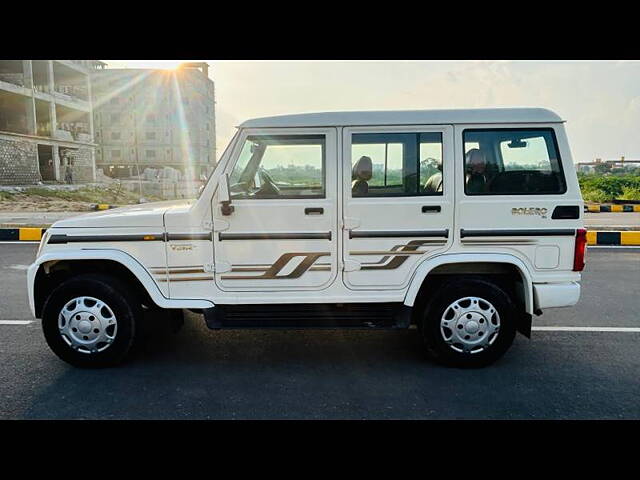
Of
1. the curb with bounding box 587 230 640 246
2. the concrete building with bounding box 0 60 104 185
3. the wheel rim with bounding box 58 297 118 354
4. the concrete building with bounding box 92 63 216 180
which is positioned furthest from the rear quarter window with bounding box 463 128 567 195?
the concrete building with bounding box 92 63 216 180

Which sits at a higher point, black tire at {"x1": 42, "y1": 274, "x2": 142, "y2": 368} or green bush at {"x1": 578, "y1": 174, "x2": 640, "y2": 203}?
green bush at {"x1": 578, "y1": 174, "x2": 640, "y2": 203}

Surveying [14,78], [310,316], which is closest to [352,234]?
[310,316]

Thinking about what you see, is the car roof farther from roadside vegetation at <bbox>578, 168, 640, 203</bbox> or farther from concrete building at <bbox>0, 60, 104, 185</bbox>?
concrete building at <bbox>0, 60, 104, 185</bbox>

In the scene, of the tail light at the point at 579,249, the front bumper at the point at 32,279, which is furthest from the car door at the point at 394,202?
the front bumper at the point at 32,279

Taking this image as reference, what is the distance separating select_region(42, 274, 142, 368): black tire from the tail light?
374 centimetres

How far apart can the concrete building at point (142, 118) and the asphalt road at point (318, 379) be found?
60620 millimetres

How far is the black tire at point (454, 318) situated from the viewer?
3785mm

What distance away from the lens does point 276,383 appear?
140 inches

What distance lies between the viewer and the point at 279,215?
3.68m

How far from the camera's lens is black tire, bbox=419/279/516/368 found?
149 inches

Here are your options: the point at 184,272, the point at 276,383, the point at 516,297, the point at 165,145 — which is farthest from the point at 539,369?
the point at 165,145

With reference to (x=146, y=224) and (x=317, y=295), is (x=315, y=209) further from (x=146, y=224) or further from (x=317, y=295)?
(x=146, y=224)

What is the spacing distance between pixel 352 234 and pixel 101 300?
2.19 metres

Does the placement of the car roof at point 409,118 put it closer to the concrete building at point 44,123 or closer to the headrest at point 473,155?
the headrest at point 473,155
